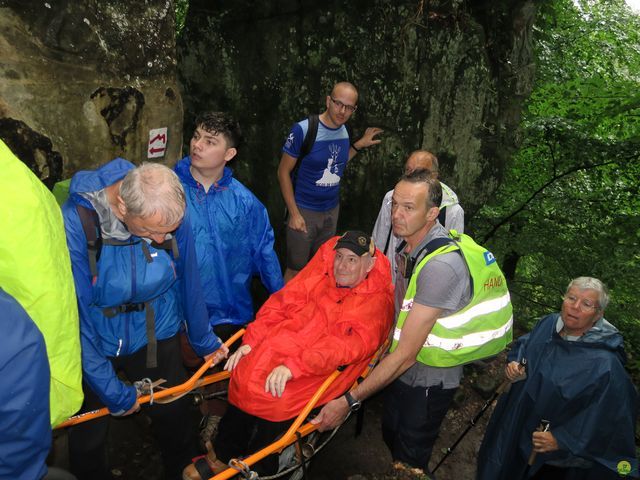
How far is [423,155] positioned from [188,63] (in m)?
3.62

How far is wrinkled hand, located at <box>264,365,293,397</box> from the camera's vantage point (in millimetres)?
3111

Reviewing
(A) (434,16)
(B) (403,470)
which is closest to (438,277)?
(B) (403,470)

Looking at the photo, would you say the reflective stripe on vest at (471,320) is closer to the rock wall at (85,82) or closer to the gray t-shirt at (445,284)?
the gray t-shirt at (445,284)

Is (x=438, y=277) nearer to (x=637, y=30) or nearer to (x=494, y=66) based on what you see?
(x=494, y=66)

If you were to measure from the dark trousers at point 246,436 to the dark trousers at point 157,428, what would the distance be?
23cm

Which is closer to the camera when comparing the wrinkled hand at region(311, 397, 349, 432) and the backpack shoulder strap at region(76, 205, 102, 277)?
the backpack shoulder strap at region(76, 205, 102, 277)

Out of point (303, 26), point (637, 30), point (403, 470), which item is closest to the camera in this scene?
point (403, 470)

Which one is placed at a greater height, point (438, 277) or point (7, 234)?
point (7, 234)

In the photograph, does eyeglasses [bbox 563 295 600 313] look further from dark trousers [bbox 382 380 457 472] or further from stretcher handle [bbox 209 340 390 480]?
stretcher handle [bbox 209 340 390 480]

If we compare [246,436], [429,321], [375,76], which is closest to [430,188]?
[429,321]

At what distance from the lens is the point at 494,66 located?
6.24 m

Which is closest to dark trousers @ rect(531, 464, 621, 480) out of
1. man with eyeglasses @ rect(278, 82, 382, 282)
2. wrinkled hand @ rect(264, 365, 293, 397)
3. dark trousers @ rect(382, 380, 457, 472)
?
dark trousers @ rect(382, 380, 457, 472)

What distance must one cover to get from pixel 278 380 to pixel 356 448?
6.54 feet

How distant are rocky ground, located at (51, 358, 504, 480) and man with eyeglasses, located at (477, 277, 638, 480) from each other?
1078 millimetres
